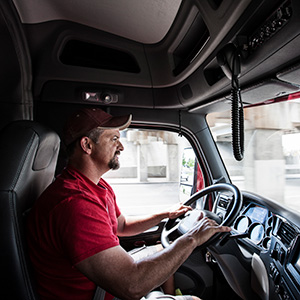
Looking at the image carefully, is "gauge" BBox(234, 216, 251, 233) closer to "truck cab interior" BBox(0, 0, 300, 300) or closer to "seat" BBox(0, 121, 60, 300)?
"truck cab interior" BBox(0, 0, 300, 300)

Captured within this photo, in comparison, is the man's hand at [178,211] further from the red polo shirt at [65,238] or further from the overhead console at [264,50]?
the overhead console at [264,50]

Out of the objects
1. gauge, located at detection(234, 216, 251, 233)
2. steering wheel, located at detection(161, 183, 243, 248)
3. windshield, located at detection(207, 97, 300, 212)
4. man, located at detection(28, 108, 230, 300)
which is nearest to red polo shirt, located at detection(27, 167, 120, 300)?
man, located at detection(28, 108, 230, 300)

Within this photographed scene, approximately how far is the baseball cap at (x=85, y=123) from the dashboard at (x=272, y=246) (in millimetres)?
980

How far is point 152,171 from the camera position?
2.79 m

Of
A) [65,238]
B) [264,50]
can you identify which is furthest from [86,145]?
[264,50]

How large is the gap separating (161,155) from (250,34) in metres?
1.55

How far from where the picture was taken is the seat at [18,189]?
98 centimetres

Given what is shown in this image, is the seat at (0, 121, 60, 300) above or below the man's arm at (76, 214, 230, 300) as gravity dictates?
above

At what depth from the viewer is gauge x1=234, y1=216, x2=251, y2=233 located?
1.66m

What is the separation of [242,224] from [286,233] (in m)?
0.42

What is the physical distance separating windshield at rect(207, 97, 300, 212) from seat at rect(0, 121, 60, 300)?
→ 4.77 feet

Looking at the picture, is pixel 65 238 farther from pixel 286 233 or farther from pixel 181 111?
pixel 181 111

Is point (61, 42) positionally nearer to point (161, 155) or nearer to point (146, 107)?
point (146, 107)

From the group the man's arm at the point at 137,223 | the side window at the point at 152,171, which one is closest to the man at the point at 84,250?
the man's arm at the point at 137,223
